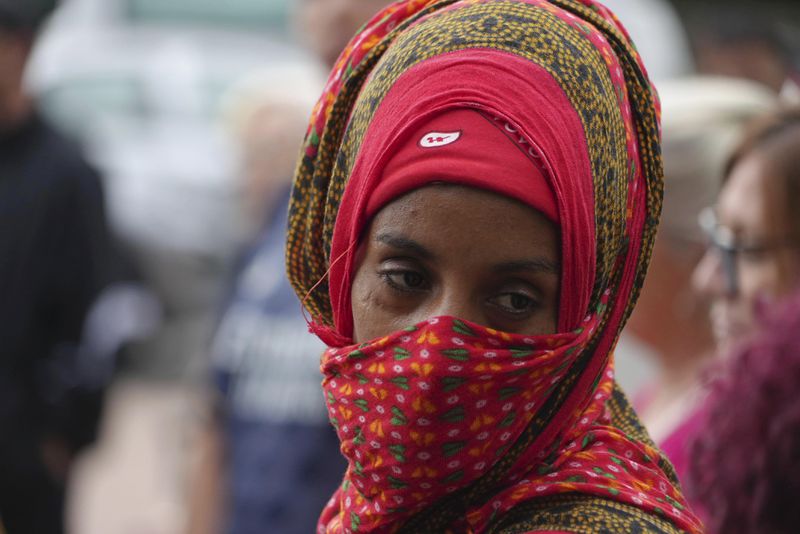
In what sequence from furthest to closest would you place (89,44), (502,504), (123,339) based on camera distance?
(89,44)
(123,339)
(502,504)

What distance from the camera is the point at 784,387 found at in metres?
2.20

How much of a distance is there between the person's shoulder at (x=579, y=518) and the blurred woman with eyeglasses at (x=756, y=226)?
57.0 inches

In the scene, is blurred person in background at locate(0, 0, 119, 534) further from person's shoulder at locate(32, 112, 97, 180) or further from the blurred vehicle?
the blurred vehicle

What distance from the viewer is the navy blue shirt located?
162 inches

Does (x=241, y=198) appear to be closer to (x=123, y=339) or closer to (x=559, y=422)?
(x=123, y=339)

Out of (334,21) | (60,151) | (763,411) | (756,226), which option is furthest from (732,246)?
(60,151)

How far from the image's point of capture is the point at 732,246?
3203 mm

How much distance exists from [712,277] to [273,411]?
152cm

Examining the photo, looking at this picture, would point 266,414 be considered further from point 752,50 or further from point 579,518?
point 752,50

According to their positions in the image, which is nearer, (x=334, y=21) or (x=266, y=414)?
(x=266, y=414)

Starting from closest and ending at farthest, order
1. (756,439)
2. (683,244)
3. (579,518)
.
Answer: (579,518) → (756,439) → (683,244)

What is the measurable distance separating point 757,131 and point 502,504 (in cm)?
178

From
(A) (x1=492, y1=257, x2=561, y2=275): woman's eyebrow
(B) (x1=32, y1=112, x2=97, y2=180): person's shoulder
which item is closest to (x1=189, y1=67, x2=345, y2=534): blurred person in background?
(B) (x1=32, y1=112, x2=97, y2=180): person's shoulder

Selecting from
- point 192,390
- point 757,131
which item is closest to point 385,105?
point 757,131
